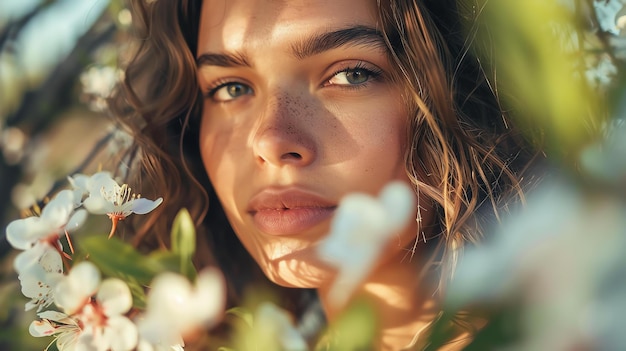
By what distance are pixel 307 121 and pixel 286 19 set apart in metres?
0.17

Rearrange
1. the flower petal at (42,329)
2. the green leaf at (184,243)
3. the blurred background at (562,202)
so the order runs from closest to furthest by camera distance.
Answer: the blurred background at (562,202) → the green leaf at (184,243) → the flower petal at (42,329)

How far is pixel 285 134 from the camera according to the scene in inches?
41.4

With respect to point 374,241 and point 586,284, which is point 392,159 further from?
point 586,284

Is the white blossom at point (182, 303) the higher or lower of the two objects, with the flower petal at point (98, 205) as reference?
higher

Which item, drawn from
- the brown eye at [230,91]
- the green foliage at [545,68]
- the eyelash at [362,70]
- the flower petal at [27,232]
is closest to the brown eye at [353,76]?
the eyelash at [362,70]

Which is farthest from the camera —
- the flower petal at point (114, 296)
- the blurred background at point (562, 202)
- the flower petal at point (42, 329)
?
the flower petal at point (42, 329)

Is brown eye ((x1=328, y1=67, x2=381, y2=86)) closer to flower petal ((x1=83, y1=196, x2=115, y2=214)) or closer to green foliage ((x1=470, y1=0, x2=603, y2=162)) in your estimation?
flower petal ((x1=83, y1=196, x2=115, y2=214))

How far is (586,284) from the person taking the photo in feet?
0.98

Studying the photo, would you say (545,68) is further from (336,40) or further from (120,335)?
(336,40)

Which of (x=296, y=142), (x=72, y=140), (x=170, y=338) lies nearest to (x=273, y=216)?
(x=296, y=142)

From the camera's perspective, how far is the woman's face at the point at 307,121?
3.51 ft

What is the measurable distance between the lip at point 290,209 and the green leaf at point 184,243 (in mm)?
493

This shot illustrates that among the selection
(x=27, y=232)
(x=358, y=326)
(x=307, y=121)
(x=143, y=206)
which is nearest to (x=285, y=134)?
(x=307, y=121)

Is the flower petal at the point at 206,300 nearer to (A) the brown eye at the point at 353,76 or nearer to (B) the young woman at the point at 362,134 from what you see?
(B) the young woman at the point at 362,134
